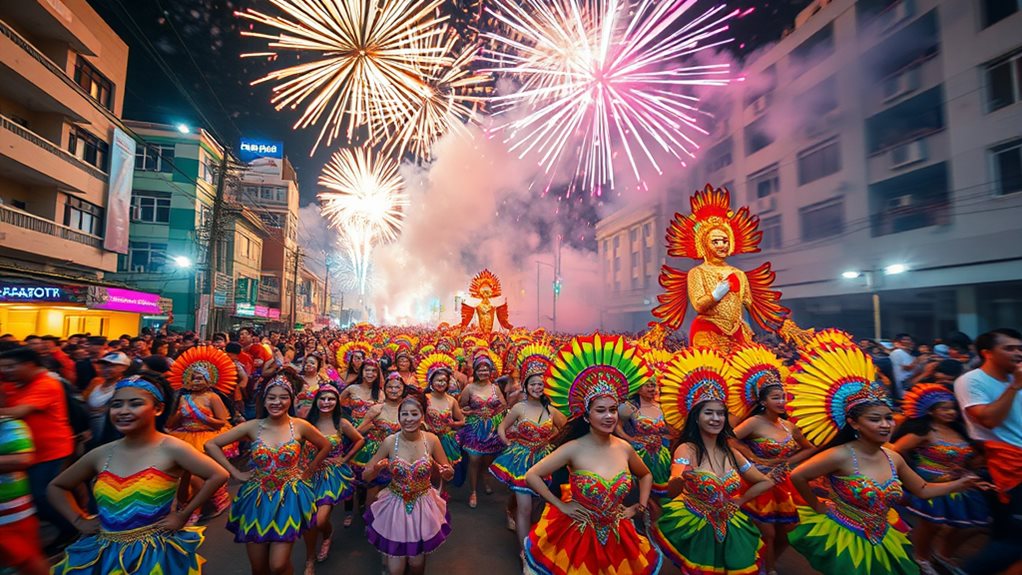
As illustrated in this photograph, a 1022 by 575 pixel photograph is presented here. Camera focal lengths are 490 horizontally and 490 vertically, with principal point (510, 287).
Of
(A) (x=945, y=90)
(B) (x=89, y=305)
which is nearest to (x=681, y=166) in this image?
(A) (x=945, y=90)

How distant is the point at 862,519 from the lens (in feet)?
11.9

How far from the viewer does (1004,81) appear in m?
16.2

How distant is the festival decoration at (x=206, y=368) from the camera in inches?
258

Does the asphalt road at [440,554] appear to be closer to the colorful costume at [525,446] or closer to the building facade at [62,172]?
the colorful costume at [525,446]

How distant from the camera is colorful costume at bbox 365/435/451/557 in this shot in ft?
→ 13.6

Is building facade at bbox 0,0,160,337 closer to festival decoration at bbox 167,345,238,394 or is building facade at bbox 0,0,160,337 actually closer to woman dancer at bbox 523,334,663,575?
festival decoration at bbox 167,345,238,394

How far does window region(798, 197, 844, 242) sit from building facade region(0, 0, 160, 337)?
30.6 m

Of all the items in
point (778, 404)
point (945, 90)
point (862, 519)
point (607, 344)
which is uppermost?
point (945, 90)

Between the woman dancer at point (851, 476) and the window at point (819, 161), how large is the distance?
78.7ft

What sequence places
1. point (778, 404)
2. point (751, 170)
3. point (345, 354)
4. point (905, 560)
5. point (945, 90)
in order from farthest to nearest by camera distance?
point (751, 170)
point (945, 90)
point (345, 354)
point (778, 404)
point (905, 560)

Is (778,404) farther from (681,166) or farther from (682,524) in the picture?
(681,166)

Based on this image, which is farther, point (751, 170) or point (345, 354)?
point (751, 170)

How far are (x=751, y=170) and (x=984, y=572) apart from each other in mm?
29760

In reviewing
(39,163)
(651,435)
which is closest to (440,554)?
(651,435)
